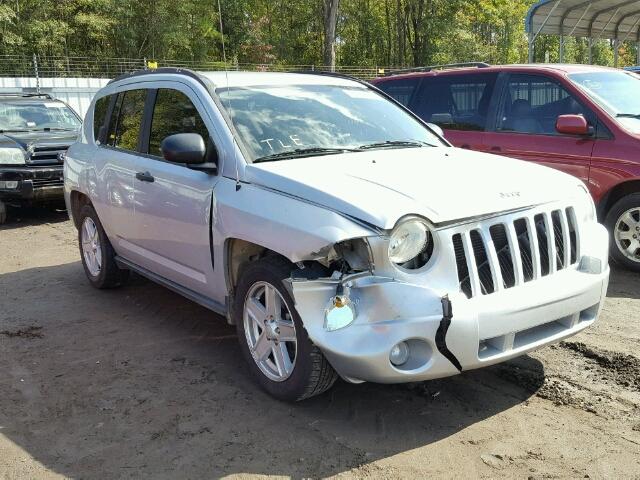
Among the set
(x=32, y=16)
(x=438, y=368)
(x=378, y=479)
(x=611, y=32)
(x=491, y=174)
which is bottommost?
(x=378, y=479)

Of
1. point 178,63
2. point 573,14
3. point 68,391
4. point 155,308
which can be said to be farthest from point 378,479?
point 178,63

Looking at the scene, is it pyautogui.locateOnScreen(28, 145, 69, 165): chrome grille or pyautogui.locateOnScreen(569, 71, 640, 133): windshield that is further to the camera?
pyautogui.locateOnScreen(28, 145, 69, 165): chrome grille

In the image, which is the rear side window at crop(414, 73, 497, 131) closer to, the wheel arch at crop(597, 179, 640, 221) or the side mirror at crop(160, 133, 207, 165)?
the wheel arch at crop(597, 179, 640, 221)

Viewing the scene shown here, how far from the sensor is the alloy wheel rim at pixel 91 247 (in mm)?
6059

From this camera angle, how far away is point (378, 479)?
9.82 feet

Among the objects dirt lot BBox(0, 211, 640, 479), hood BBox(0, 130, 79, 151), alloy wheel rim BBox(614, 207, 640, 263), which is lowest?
dirt lot BBox(0, 211, 640, 479)

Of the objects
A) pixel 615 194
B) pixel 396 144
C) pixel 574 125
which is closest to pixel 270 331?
pixel 396 144

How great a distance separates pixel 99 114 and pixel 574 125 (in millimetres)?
4316

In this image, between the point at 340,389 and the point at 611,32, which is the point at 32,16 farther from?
the point at 340,389

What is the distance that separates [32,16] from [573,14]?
21302 mm

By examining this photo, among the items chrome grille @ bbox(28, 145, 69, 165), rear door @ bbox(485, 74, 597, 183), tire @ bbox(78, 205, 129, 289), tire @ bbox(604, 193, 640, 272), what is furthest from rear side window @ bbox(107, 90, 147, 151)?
chrome grille @ bbox(28, 145, 69, 165)

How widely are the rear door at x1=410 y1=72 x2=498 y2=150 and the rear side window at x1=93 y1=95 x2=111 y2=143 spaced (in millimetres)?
3520

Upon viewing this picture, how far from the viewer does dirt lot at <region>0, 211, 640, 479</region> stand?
3137 millimetres

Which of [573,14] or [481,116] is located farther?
[573,14]
